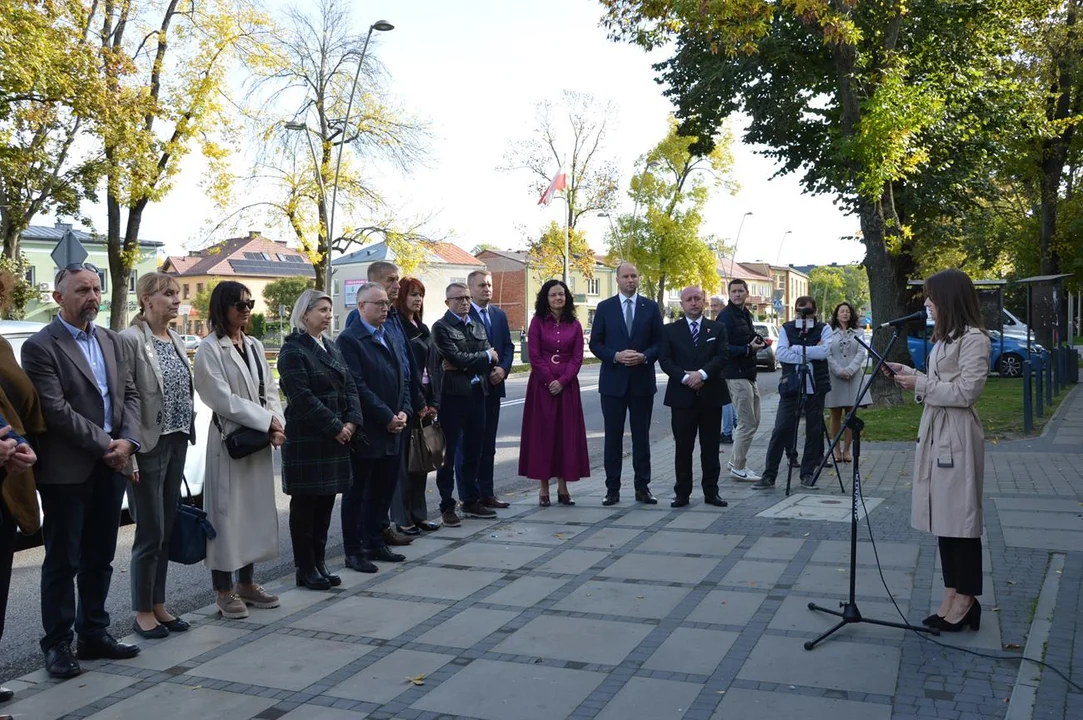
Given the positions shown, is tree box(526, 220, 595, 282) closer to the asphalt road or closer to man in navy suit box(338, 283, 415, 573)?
the asphalt road

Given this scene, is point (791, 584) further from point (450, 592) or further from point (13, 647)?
point (13, 647)

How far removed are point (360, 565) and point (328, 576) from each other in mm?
412

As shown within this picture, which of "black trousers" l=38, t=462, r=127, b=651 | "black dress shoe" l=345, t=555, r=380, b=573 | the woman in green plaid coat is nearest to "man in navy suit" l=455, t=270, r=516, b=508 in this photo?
"black dress shoe" l=345, t=555, r=380, b=573

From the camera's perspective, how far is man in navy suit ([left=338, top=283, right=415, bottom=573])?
22.2 ft

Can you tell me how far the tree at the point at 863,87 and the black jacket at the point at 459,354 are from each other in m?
7.23

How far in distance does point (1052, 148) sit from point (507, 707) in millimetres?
27141

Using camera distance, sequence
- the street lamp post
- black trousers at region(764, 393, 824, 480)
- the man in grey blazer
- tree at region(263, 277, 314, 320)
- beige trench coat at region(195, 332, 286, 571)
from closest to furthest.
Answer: the man in grey blazer < beige trench coat at region(195, 332, 286, 571) < black trousers at region(764, 393, 824, 480) < the street lamp post < tree at region(263, 277, 314, 320)

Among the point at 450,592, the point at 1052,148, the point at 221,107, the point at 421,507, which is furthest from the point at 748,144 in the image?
the point at 450,592

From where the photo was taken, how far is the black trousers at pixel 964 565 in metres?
5.15

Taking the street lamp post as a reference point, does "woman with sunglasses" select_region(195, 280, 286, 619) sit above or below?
below

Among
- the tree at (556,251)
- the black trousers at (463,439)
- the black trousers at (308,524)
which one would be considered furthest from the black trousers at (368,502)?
the tree at (556,251)

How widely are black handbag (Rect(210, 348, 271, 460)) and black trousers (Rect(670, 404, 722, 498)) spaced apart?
14.3 ft

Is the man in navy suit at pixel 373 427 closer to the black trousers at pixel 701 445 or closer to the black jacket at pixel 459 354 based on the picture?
the black jacket at pixel 459 354

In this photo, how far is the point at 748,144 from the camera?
2580 centimetres
